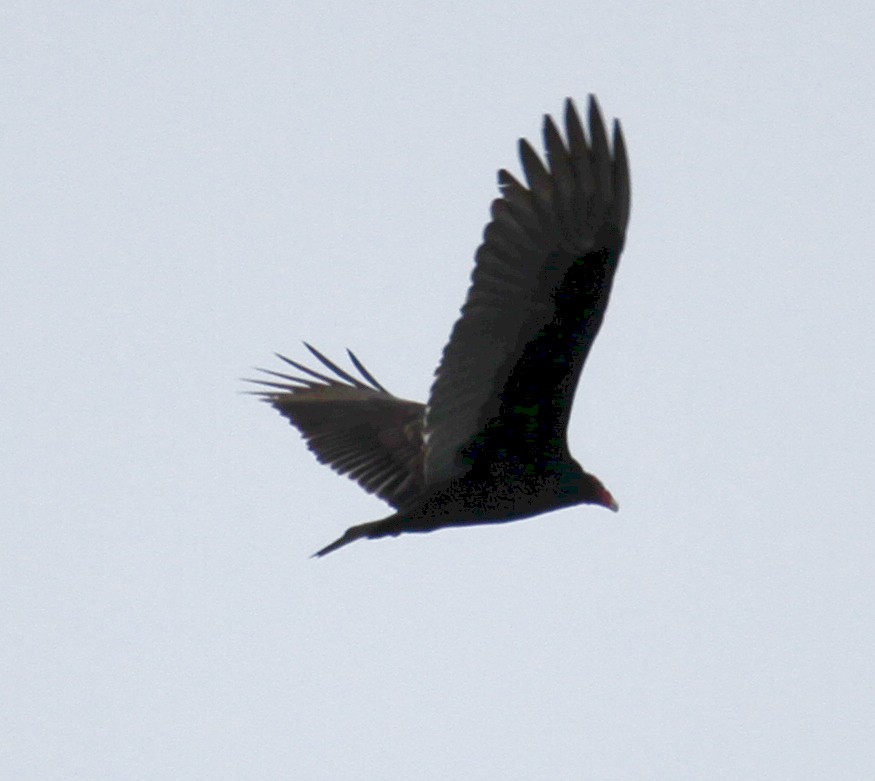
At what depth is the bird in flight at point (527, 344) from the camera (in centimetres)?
877

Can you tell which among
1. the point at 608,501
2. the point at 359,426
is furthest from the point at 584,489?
the point at 359,426

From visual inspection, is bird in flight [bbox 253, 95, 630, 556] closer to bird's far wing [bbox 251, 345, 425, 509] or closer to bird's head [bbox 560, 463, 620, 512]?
bird's head [bbox 560, 463, 620, 512]

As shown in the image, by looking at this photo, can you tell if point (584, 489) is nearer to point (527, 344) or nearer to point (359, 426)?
point (527, 344)

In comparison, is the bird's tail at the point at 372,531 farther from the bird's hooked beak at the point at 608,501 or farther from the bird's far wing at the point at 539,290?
the bird's hooked beak at the point at 608,501

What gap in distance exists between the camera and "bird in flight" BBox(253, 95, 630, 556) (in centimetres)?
877

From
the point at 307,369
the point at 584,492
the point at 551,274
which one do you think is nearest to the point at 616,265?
the point at 551,274

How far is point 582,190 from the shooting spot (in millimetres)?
8758

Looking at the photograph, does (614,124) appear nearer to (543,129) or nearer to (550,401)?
(543,129)

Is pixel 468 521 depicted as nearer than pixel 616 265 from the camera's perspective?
No

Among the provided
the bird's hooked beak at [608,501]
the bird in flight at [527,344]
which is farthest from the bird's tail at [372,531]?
the bird's hooked beak at [608,501]

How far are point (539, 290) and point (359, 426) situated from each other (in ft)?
10.4

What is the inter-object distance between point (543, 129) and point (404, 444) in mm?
3535

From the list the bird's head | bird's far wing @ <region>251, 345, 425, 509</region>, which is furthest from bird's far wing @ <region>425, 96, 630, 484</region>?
bird's far wing @ <region>251, 345, 425, 509</region>

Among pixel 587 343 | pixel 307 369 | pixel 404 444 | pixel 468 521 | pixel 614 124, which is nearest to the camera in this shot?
pixel 614 124
